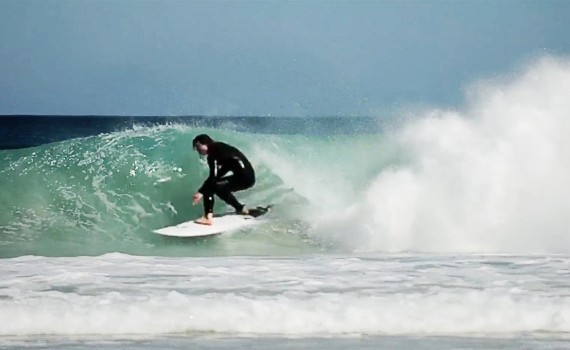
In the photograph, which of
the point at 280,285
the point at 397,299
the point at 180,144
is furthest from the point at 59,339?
the point at 180,144

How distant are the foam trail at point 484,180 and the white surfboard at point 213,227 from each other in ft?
1.69

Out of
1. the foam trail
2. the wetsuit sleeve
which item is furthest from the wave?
the wetsuit sleeve

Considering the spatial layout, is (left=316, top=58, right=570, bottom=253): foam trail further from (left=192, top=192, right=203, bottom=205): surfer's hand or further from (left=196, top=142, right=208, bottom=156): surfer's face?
(left=196, top=142, right=208, bottom=156): surfer's face

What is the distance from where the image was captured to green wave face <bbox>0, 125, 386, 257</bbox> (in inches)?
225

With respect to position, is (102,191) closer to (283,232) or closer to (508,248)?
(283,232)

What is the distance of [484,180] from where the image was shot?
230 inches

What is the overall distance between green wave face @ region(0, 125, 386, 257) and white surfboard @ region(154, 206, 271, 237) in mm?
53

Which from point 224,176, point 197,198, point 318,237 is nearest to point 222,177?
point 224,176

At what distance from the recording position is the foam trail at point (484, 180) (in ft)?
18.4

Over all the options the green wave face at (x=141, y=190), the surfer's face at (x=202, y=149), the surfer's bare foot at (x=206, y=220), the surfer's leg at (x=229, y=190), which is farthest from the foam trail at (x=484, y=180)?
the surfer's face at (x=202, y=149)

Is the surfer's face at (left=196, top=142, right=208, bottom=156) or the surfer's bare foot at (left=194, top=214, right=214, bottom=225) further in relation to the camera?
the surfer's face at (left=196, top=142, right=208, bottom=156)

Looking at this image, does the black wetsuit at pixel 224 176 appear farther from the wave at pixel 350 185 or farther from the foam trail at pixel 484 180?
the foam trail at pixel 484 180

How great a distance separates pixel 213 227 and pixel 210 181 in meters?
0.36

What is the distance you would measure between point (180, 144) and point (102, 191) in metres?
0.74
